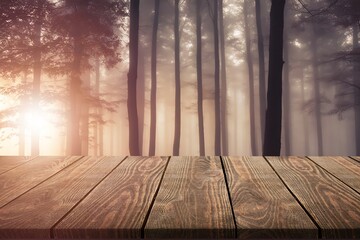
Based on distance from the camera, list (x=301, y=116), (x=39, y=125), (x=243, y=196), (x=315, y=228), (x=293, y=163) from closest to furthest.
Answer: (x=315, y=228)
(x=243, y=196)
(x=293, y=163)
(x=39, y=125)
(x=301, y=116)

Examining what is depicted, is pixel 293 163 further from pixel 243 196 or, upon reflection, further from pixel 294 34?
pixel 294 34

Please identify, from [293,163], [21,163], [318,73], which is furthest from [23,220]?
[318,73]

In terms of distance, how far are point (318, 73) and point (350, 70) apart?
4167mm

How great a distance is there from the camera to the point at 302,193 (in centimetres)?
225

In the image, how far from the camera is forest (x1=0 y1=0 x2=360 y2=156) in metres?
15.0

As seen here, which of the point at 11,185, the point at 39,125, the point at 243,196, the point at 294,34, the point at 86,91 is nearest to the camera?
the point at 243,196

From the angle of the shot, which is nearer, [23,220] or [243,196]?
[23,220]

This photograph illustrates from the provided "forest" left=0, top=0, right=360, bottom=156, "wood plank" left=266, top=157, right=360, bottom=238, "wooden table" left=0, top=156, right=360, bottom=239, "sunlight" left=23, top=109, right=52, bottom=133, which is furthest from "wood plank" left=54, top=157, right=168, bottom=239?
"sunlight" left=23, top=109, right=52, bottom=133

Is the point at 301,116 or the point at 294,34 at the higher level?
the point at 294,34

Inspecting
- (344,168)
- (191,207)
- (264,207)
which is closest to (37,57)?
(344,168)

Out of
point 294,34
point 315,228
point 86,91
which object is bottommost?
point 315,228

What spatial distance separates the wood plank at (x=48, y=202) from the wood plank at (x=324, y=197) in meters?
1.04

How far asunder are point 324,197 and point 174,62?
24998mm

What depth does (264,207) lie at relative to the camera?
6.37 ft
